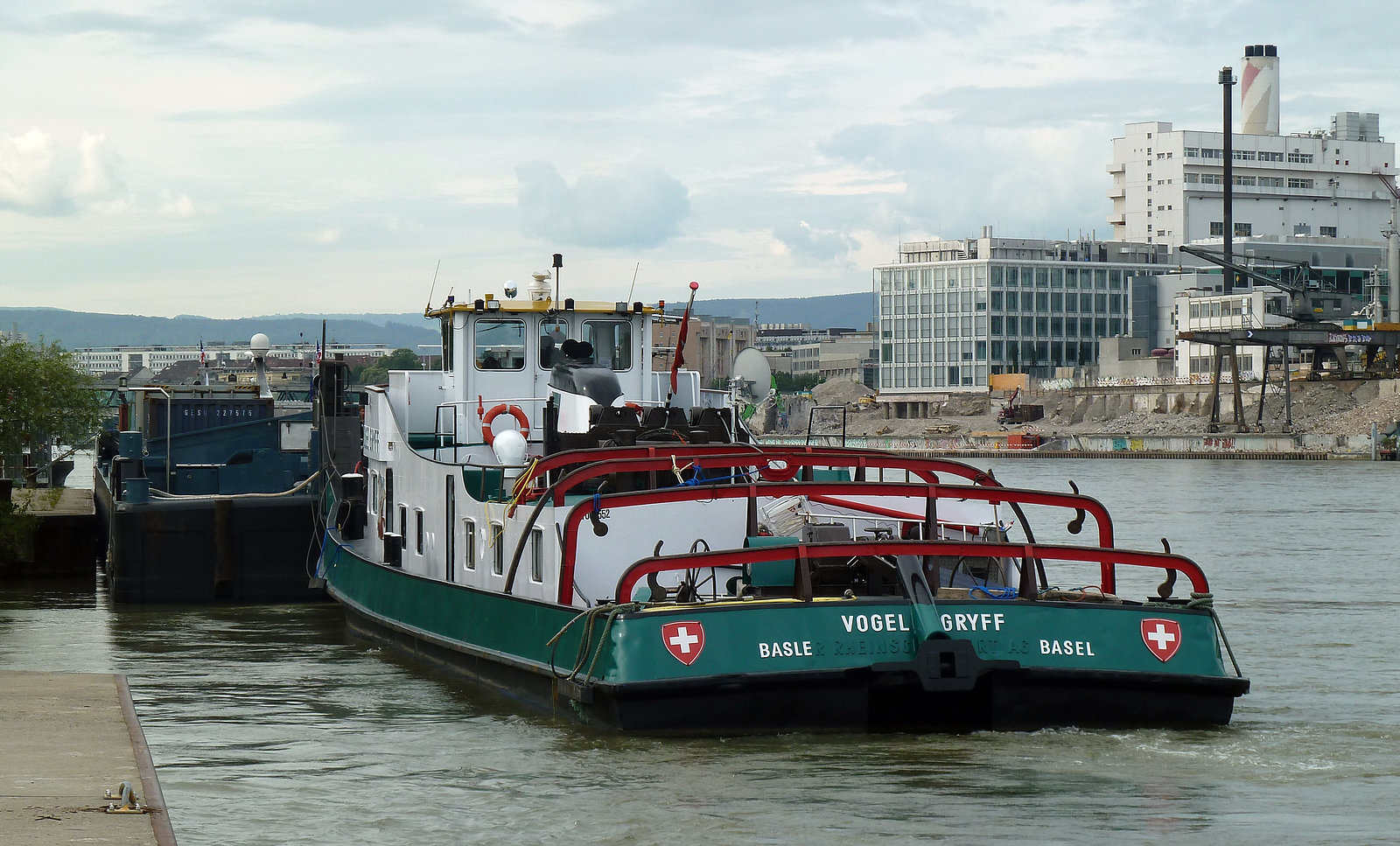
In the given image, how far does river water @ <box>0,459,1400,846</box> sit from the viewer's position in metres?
11.6

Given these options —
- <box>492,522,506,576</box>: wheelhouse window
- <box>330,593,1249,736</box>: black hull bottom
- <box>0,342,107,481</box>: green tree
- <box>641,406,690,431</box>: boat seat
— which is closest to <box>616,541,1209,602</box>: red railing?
<box>330,593,1249,736</box>: black hull bottom

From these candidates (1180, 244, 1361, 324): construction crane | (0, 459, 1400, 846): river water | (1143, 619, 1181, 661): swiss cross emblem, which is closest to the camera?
(0, 459, 1400, 846): river water

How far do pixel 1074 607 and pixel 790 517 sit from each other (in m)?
3.19

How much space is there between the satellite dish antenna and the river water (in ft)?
19.0

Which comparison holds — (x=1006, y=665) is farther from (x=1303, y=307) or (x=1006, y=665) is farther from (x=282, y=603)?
(x=1303, y=307)

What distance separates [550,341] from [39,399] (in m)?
11.3

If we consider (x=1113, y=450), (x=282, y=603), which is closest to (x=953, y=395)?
(x=1113, y=450)

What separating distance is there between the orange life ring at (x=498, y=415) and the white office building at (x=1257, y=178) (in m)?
167

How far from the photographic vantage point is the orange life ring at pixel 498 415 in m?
20.2

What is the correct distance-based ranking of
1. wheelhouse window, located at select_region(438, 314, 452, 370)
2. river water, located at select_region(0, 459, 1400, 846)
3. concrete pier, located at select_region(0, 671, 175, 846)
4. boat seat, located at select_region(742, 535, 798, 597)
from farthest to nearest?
wheelhouse window, located at select_region(438, 314, 452, 370), boat seat, located at select_region(742, 535, 798, 597), river water, located at select_region(0, 459, 1400, 846), concrete pier, located at select_region(0, 671, 175, 846)

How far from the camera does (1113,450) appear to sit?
12412 centimetres

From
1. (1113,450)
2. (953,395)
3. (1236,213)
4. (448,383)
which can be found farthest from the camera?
(1236,213)

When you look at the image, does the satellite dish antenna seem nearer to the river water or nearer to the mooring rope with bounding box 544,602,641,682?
the river water

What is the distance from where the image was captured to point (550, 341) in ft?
72.2
